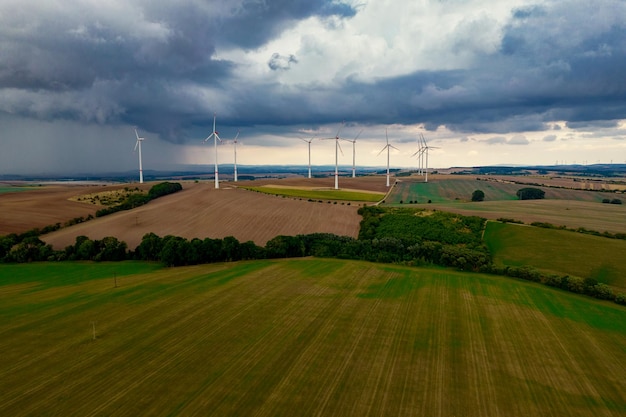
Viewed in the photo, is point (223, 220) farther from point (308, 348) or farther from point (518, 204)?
point (518, 204)

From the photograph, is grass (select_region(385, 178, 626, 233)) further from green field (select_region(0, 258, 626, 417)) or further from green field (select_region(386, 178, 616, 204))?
green field (select_region(0, 258, 626, 417))

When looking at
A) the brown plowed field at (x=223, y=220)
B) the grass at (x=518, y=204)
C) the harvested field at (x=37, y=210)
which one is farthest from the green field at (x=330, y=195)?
the harvested field at (x=37, y=210)

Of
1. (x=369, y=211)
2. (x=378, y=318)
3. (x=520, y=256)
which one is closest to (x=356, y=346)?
(x=378, y=318)

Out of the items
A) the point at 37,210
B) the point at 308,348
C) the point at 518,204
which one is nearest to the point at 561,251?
the point at 518,204

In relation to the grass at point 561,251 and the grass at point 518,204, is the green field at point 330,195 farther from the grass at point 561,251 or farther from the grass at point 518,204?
the grass at point 561,251

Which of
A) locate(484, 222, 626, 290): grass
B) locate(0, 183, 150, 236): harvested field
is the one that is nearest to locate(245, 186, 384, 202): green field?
locate(484, 222, 626, 290): grass

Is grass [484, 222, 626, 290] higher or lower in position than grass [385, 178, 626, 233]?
lower

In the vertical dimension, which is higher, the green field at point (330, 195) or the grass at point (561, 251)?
the green field at point (330, 195)
